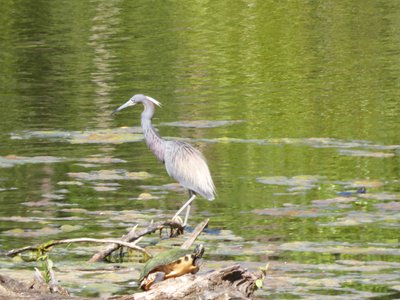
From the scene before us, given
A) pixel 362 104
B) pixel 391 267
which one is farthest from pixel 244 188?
pixel 362 104

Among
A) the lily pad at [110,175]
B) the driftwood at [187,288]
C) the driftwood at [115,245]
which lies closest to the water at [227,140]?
the lily pad at [110,175]

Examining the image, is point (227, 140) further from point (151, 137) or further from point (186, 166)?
point (186, 166)

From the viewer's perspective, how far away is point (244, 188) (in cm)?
1209

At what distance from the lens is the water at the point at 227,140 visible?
9.40 meters

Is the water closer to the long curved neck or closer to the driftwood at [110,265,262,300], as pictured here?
the long curved neck

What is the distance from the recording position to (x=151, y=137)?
Result: 1128cm

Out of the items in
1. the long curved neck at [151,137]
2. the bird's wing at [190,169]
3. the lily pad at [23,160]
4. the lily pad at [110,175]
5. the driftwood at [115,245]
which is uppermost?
the long curved neck at [151,137]

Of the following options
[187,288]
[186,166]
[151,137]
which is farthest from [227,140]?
[187,288]

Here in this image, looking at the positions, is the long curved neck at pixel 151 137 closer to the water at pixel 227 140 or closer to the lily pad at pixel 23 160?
the water at pixel 227 140

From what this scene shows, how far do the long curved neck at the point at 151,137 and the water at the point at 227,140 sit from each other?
487mm

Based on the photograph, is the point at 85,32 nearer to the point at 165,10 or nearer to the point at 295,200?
the point at 165,10

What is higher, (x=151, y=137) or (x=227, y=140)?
(x=151, y=137)

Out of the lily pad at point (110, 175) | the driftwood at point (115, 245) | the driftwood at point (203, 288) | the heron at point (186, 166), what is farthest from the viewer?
the lily pad at point (110, 175)

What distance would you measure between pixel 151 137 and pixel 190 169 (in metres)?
0.74
